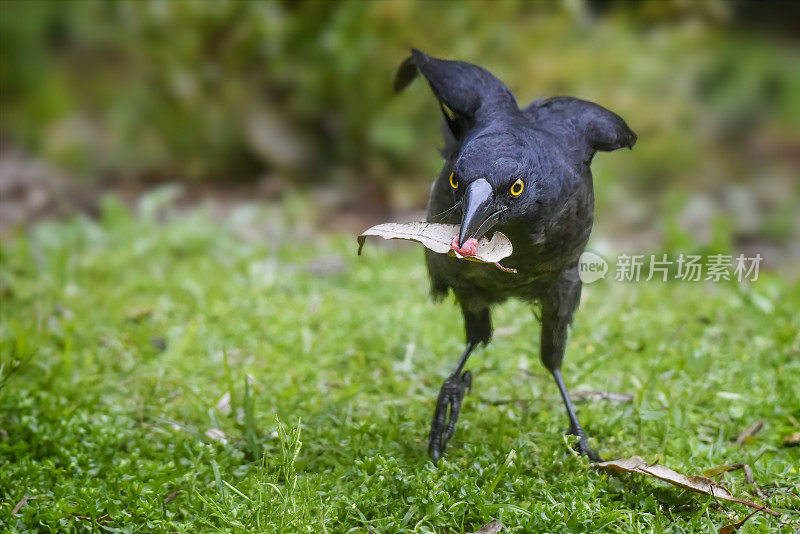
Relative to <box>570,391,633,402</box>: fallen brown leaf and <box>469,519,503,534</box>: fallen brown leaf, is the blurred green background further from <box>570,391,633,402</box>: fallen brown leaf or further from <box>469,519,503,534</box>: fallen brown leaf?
<box>469,519,503,534</box>: fallen brown leaf

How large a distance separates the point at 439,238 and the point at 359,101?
4624 millimetres

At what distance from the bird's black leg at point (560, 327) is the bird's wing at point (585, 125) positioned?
541 millimetres

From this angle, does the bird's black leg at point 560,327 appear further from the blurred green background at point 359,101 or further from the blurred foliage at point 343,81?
the blurred foliage at point 343,81

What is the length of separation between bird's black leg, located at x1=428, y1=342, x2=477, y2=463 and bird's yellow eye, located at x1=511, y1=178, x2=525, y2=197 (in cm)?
99

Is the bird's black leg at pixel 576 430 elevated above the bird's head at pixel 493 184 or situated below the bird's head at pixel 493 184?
below

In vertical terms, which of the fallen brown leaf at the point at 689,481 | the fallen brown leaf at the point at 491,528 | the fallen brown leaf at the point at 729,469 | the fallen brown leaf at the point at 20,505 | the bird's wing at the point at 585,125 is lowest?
the fallen brown leaf at the point at 20,505

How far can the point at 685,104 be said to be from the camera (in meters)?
7.82

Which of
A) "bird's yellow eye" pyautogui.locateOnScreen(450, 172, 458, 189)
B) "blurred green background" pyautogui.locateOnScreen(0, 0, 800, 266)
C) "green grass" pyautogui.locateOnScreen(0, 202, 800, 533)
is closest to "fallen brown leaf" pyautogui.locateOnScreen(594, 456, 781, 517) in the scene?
"green grass" pyautogui.locateOnScreen(0, 202, 800, 533)

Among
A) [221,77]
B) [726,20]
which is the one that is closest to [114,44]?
[221,77]

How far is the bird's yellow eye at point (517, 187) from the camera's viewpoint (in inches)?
104

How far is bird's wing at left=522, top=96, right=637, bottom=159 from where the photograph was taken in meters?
3.22

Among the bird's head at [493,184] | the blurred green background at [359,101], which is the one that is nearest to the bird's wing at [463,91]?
the bird's head at [493,184]

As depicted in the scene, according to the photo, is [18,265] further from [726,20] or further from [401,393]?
[726,20]

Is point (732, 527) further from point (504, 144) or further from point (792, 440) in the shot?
point (504, 144)
